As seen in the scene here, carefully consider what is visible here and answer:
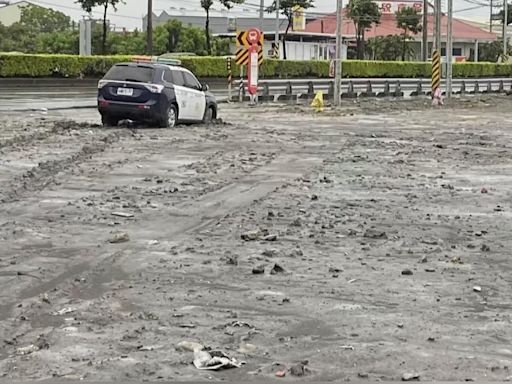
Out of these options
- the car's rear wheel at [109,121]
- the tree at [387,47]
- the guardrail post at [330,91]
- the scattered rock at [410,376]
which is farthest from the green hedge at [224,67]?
the scattered rock at [410,376]

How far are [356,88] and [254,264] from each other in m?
37.6

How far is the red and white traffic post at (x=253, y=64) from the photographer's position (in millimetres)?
34531

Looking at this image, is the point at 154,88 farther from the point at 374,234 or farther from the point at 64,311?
the point at 64,311

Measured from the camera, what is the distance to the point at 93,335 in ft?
18.2

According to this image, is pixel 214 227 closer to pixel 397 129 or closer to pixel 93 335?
pixel 93 335

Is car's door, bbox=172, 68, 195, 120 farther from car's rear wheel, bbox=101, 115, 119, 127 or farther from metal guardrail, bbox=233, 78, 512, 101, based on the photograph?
metal guardrail, bbox=233, 78, 512, 101

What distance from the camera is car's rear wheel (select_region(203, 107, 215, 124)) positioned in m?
23.0

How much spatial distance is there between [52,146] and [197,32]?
6280 cm

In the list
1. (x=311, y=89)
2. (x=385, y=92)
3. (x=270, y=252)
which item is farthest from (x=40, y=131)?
(x=385, y=92)

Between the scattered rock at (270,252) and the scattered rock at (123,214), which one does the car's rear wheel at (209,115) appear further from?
the scattered rock at (270,252)

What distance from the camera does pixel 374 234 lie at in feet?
29.0

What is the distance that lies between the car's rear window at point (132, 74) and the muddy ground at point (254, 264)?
4525 millimetres

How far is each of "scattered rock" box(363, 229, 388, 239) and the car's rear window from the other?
12192mm

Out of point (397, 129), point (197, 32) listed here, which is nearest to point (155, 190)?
point (397, 129)
